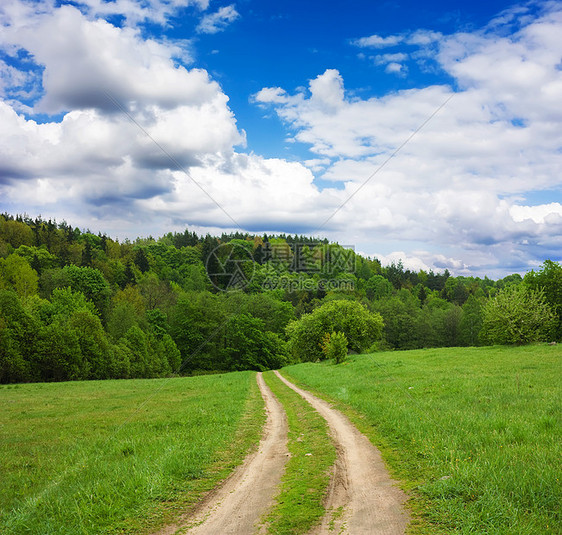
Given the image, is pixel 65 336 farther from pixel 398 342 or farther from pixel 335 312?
pixel 398 342

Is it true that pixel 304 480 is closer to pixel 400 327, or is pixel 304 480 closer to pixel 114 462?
pixel 114 462

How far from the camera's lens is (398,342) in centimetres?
10638

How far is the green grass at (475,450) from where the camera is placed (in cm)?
562

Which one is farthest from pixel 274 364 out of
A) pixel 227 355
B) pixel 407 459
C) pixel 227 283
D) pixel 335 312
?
pixel 407 459

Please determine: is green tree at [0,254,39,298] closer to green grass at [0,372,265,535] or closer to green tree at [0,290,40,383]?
green tree at [0,290,40,383]

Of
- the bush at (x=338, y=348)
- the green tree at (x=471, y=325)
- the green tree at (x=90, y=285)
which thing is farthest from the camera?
the green tree at (x=471, y=325)

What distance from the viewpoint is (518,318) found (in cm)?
4553

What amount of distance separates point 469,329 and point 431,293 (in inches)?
2759

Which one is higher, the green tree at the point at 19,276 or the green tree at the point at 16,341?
the green tree at the point at 19,276

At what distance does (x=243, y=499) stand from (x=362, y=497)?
7.44 feet

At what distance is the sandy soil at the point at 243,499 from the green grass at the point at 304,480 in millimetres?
238

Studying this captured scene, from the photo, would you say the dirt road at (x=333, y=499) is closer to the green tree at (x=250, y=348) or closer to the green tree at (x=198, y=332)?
the green tree at (x=250, y=348)

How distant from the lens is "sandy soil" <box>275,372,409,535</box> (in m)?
5.67

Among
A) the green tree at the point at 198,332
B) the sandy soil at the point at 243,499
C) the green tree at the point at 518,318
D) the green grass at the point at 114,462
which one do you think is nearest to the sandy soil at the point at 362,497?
the sandy soil at the point at 243,499
